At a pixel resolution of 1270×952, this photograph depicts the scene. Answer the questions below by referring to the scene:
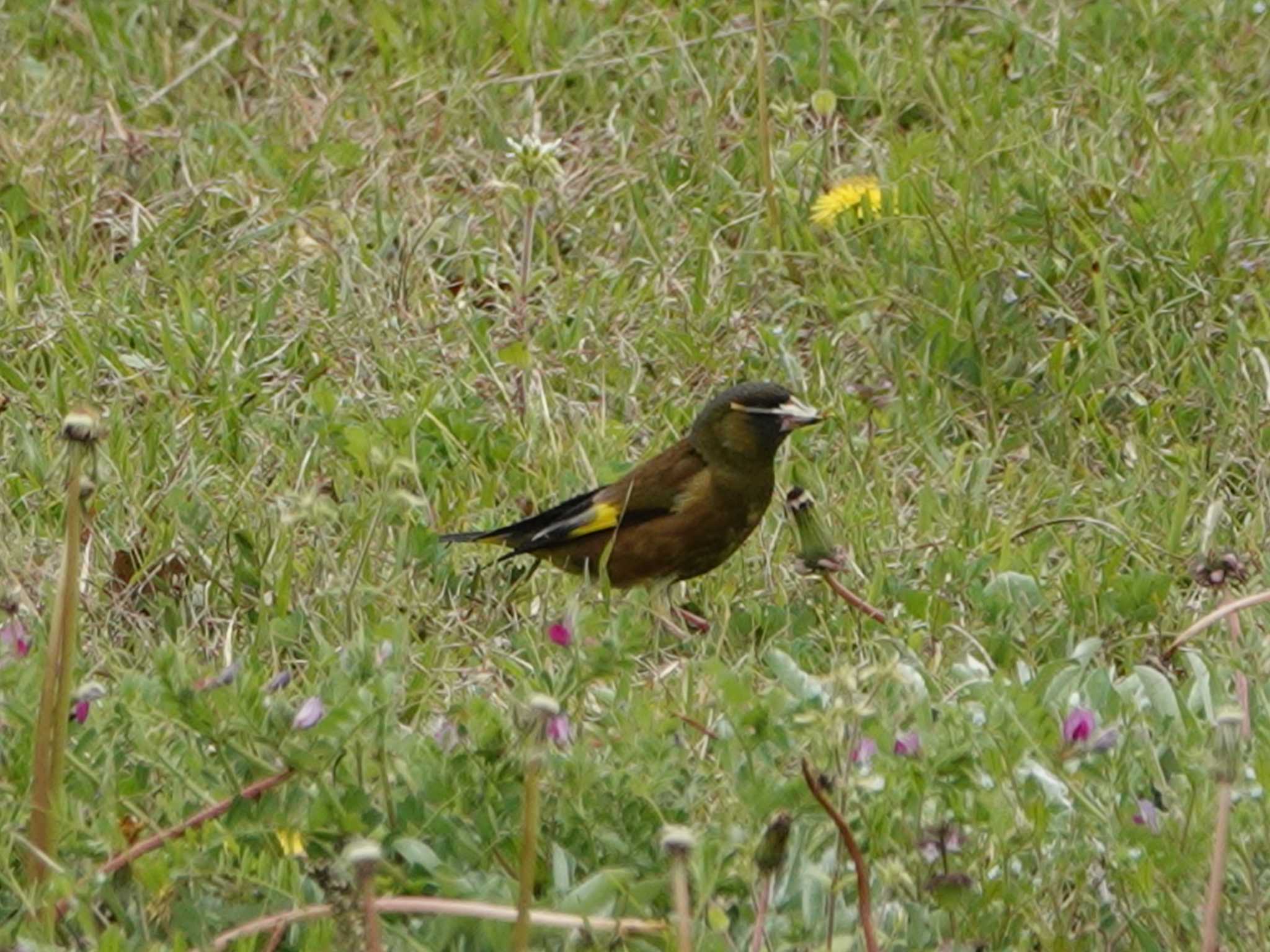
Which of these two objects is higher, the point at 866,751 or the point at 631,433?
the point at 866,751

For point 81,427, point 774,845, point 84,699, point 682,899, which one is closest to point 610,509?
point 84,699

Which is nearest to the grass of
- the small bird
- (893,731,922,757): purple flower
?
(893,731,922,757): purple flower

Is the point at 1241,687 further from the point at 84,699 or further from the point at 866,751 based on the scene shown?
the point at 84,699

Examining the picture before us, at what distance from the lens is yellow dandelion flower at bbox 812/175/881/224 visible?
6.47 meters

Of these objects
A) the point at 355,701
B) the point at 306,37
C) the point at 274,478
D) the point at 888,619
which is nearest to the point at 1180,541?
the point at 888,619

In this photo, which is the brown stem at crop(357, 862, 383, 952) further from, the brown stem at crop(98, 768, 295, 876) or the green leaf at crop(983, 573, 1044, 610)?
the green leaf at crop(983, 573, 1044, 610)

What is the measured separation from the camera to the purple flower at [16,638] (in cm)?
379

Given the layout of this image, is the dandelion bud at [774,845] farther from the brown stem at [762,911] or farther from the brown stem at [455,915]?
the brown stem at [455,915]

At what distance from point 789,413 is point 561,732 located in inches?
71.0

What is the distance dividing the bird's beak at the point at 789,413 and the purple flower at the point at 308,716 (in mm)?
1971

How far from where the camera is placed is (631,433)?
5.88m

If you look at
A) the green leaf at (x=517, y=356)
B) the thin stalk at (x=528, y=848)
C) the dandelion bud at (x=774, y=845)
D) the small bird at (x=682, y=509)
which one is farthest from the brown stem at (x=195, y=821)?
the green leaf at (x=517, y=356)

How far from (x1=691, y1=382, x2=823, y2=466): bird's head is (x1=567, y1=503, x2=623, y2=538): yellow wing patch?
0.22 m

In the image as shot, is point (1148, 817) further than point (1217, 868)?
Yes
